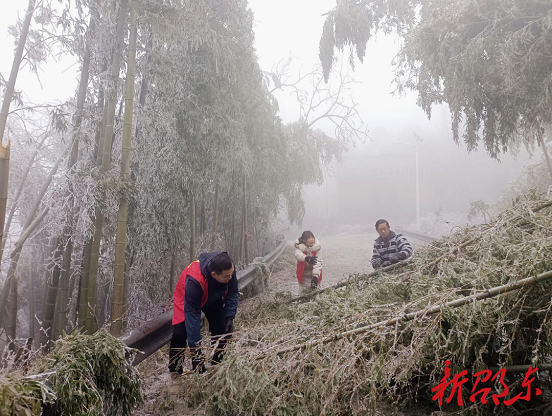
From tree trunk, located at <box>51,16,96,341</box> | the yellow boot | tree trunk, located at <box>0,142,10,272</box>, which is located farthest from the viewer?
tree trunk, located at <box>51,16,96,341</box>

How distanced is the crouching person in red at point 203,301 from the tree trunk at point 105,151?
914 mm

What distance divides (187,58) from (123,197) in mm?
3192

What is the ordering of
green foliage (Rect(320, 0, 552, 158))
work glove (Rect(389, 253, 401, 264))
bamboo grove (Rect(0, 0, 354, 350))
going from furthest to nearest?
green foliage (Rect(320, 0, 552, 158)) → work glove (Rect(389, 253, 401, 264)) → bamboo grove (Rect(0, 0, 354, 350))

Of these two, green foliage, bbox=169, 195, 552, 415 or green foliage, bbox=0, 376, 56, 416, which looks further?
green foliage, bbox=169, 195, 552, 415

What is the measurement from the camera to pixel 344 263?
11516 mm

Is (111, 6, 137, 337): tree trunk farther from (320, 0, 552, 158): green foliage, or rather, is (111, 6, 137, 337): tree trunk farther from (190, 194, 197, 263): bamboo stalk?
(320, 0, 552, 158): green foliage

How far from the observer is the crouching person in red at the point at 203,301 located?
125 inches

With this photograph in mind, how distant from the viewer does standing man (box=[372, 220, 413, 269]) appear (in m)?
5.11

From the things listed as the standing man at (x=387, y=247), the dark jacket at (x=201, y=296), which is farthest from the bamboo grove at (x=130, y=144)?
the standing man at (x=387, y=247)

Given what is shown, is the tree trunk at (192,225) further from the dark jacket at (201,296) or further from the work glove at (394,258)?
the work glove at (394,258)

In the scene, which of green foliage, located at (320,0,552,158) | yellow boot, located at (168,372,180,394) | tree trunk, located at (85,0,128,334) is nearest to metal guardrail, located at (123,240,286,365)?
yellow boot, located at (168,372,180,394)

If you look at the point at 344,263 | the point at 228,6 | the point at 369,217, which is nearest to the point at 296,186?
the point at 344,263

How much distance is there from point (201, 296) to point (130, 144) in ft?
5.82

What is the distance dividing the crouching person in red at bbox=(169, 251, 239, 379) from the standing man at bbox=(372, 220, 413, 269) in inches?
93.7
